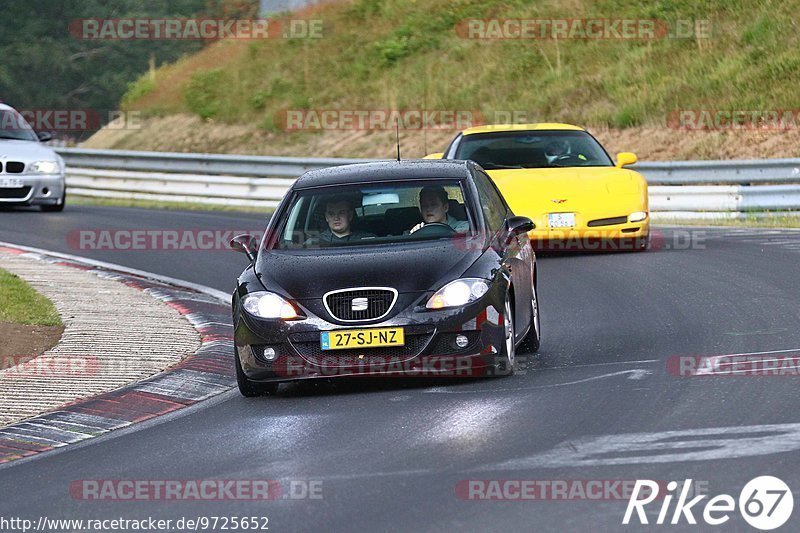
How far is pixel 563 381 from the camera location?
9.47m

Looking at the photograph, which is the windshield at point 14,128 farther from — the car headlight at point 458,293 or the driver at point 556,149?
the car headlight at point 458,293

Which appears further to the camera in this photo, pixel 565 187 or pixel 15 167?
pixel 15 167

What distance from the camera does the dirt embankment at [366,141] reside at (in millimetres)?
27062

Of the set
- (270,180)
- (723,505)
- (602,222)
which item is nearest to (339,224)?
(723,505)

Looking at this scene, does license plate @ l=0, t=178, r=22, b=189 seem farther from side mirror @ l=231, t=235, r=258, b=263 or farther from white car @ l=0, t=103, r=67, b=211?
side mirror @ l=231, t=235, r=258, b=263

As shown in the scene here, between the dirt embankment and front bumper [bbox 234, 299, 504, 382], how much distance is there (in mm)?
17752

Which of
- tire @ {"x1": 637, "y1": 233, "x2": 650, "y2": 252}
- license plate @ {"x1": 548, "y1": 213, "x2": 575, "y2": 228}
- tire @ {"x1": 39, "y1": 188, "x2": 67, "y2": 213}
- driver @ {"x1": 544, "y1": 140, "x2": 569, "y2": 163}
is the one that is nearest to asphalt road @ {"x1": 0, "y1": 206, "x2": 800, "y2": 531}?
license plate @ {"x1": 548, "y1": 213, "x2": 575, "y2": 228}

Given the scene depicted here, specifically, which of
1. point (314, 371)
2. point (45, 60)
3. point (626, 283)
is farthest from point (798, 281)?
point (45, 60)

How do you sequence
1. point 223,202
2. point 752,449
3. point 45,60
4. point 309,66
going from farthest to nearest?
point 45,60 → point 309,66 → point 223,202 → point 752,449

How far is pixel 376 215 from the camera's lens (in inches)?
411

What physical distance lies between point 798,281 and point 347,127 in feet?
71.7

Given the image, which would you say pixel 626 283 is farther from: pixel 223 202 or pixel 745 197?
pixel 223 202

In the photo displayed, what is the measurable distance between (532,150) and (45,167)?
956 cm

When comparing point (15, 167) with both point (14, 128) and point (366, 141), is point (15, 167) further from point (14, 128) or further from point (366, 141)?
point (366, 141)
